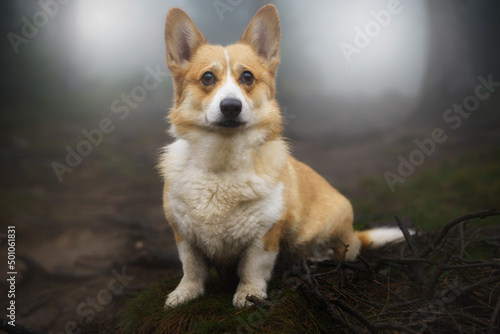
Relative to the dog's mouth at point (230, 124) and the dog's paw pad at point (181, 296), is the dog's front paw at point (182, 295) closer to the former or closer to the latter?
the dog's paw pad at point (181, 296)

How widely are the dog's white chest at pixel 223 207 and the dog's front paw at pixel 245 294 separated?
0.25 m

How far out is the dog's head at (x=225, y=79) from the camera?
2.39 m

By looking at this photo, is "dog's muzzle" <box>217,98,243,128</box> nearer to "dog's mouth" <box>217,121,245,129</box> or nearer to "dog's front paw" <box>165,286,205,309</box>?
"dog's mouth" <box>217,121,245,129</box>

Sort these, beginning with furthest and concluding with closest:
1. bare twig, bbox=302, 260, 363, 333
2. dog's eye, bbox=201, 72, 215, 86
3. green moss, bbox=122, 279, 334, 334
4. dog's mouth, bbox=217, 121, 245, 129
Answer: dog's eye, bbox=201, 72, 215, 86 → dog's mouth, bbox=217, 121, 245, 129 → green moss, bbox=122, 279, 334, 334 → bare twig, bbox=302, 260, 363, 333

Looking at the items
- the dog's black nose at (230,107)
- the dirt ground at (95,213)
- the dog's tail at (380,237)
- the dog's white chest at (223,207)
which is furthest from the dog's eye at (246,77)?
the dog's tail at (380,237)

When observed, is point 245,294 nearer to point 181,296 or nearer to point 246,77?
point 181,296

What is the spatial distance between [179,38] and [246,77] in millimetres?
609

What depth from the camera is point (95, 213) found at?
5871 millimetres

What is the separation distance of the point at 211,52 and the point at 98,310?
8.29 feet

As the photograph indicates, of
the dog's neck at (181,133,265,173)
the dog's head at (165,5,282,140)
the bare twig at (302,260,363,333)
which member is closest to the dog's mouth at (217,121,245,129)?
the dog's head at (165,5,282,140)

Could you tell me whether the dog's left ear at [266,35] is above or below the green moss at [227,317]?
above

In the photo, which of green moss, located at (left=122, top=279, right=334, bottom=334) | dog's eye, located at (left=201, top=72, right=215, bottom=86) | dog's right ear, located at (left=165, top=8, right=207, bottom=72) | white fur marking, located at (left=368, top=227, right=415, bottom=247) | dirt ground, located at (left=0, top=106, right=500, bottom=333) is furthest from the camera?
dirt ground, located at (left=0, top=106, right=500, bottom=333)

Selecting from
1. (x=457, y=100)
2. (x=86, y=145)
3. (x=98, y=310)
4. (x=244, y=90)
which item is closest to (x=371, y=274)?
(x=244, y=90)

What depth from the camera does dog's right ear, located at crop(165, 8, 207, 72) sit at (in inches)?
105
